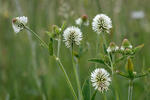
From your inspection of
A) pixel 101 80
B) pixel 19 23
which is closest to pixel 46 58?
pixel 19 23

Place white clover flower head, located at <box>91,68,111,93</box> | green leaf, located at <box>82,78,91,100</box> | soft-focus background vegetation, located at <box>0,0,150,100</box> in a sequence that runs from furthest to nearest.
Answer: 1. soft-focus background vegetation, located at <box>0,0,150,100</box>
2. green leaf, located at <box>82,78,91,100</box>
3. white clover flower head, located at <box>91,68,111,93</box>

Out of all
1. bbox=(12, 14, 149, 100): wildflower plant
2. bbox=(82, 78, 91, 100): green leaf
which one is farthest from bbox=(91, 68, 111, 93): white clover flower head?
bbox=(82, 78, 91, 100): green leaf

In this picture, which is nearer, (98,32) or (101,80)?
(101,80)

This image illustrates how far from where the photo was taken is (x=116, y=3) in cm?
239

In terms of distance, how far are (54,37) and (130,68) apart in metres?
0.31

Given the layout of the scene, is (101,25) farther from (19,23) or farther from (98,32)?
(19,23)

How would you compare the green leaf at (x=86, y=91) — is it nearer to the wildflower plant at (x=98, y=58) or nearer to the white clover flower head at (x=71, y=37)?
the wildflower plant at (x=98, y=58)

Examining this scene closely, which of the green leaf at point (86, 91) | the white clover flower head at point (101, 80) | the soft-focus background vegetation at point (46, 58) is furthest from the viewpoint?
the soft-focus background vegetation at point (46, 58)

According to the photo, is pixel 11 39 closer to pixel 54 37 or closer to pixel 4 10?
pixel 4 10

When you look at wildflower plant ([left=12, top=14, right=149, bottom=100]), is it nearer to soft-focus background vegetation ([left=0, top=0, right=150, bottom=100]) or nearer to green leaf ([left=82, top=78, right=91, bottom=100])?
green leaf ([left=82, top=78, right=91, bottom=100])

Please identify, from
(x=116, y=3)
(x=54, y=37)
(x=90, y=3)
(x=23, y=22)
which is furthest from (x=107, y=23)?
(x=116, y=3)

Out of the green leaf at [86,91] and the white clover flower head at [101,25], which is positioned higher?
the white clover flower head at [101,25]

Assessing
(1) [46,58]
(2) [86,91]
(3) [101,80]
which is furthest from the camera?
(1) [46,58]

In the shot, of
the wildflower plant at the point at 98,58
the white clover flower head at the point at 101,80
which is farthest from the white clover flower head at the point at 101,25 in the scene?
the white clover flower head at the point at 101,80
